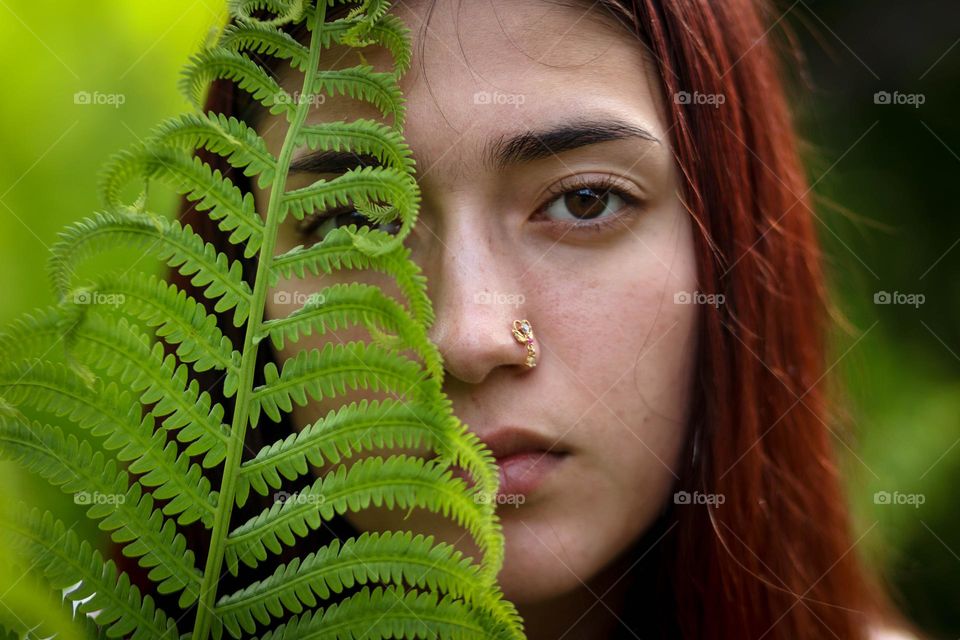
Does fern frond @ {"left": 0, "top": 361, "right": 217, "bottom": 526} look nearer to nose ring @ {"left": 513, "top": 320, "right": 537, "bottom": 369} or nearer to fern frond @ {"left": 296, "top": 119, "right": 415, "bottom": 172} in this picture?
fern frond @ {"left": 296, "top": 119, "right": 415, "bottom": 172}

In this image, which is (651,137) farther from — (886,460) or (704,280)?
(886,460)

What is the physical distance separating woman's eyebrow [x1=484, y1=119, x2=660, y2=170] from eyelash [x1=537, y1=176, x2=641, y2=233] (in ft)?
0.17

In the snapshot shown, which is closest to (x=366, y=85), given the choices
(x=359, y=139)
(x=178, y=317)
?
(x=359, y=139)

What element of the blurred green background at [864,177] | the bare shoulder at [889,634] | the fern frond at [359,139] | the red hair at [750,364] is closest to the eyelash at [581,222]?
the red hair at [750,364]

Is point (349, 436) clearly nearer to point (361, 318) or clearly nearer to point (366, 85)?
point (361, 318)

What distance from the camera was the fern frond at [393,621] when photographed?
2.63 ft

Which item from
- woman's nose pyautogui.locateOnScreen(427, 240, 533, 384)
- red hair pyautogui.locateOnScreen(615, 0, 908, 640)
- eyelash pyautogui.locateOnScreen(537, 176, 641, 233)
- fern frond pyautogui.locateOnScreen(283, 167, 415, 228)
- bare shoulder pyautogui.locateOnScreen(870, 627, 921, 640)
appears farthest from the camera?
bare shoulder pyautogui.locateOnScreen(870, 627, 921, 640)

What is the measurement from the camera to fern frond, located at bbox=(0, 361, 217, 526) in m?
0.77

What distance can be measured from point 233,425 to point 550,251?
1.93 feet

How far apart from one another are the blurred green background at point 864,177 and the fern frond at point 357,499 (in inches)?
50.3

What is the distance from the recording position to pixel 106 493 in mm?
778

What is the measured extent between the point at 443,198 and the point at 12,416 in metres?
0.62

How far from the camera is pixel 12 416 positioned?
77 cm

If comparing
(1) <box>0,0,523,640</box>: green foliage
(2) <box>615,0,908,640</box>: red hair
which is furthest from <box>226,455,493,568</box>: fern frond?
(2) <box>615,0,908,640</box>: red hair
